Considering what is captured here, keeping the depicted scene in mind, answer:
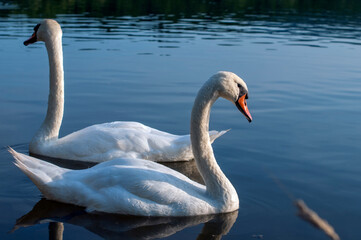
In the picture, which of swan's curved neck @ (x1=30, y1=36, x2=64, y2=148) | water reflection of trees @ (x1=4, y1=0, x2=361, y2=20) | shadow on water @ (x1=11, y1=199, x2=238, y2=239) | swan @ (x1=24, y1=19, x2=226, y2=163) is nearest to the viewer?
shadow on water @ (x1=11, y1=199, x2=238, y2=239)

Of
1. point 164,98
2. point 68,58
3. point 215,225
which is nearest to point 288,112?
point 164,98

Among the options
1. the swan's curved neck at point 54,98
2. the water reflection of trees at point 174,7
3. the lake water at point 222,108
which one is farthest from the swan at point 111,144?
the water reflection of trees at point 174,7

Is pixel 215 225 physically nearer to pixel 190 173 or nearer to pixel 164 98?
pixel 190 173

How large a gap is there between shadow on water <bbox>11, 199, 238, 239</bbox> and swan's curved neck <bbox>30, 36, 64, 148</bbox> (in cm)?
249

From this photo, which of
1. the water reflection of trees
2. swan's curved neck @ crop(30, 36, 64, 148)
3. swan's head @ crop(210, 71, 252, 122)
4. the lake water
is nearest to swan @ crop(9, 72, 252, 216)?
swan's head @ crop(210, 71, 252, 122)

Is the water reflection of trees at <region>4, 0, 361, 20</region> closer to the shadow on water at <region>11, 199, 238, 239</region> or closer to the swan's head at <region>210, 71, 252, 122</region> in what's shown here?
the shadow on water at <region>11, 199, 238, 239</region>

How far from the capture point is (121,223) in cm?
564

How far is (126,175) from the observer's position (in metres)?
5.79

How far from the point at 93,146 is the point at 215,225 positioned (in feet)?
8.85

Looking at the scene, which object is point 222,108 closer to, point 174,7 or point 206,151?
point 206,151

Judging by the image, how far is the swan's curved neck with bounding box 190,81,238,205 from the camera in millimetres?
5938

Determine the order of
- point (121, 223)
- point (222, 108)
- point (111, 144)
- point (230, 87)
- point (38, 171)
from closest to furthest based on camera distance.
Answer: point (121, 223) → point (230, 87) → point (38, 171) → point (111, 144) → point (222, 108)

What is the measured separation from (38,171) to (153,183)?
Answer: 1.36 m

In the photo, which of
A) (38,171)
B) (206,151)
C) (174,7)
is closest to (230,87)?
(206,151)
